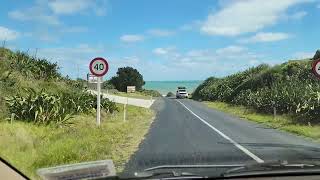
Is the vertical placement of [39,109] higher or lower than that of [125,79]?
lower

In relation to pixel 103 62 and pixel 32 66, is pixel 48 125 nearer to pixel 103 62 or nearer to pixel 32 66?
pixel 103 62

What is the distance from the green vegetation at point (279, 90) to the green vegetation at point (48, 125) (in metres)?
9.47

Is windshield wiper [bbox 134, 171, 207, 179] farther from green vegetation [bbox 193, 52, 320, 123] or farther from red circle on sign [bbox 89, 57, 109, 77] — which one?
green vegetation [bbox 193, 52, 320, 123]

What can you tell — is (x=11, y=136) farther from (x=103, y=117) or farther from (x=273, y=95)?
(x=273, y=95)

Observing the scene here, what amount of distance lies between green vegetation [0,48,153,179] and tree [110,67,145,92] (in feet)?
178

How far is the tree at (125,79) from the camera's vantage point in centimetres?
9188

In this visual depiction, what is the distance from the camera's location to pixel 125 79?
93625 millimetres

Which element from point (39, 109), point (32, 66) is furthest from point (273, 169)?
point (32, 66)

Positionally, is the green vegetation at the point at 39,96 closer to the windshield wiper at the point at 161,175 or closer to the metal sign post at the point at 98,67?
the metal sign post at the point at 98,67

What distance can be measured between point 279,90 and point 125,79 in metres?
54.9

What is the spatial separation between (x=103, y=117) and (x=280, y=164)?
2483 centimetres

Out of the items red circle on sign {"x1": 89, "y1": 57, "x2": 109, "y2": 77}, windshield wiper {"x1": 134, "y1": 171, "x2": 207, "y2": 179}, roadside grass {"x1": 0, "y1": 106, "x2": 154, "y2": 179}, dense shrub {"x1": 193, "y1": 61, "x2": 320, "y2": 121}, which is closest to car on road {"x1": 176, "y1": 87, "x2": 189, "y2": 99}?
dense shrub {"x1": 193, "y1": 61, "x2": 320, "y2": 121}

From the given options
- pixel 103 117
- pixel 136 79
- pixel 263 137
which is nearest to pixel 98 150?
pixel 263 137

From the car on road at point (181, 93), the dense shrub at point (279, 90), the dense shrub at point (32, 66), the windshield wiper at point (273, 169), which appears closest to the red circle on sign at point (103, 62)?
the dense shrub at point (32, 66)
